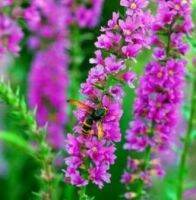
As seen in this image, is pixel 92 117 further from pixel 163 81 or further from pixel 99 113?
pixel 163 81

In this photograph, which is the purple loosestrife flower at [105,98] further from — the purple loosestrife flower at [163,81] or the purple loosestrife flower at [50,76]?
the purple loosestrife flower at [50,76]

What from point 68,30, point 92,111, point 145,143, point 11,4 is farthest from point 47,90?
point 92,111

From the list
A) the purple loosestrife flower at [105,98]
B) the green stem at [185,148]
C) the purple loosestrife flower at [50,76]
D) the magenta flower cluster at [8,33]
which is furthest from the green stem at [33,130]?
the purple loosestrife flower at [50,76]

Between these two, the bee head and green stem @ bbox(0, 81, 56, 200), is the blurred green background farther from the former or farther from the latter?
the bee head

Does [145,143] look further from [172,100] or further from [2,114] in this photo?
[2,114]

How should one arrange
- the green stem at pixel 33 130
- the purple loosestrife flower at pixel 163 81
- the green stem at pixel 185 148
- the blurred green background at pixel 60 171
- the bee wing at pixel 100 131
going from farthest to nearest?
the blurred green background at pixel 60 171, the green stem at pixel 185 148, the purple loosestrife flower at pixel 163 81, the green stem at pixel 33 130, the bee wing at pixel 100 131

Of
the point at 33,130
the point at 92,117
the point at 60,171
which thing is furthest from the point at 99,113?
the point at 60,171
